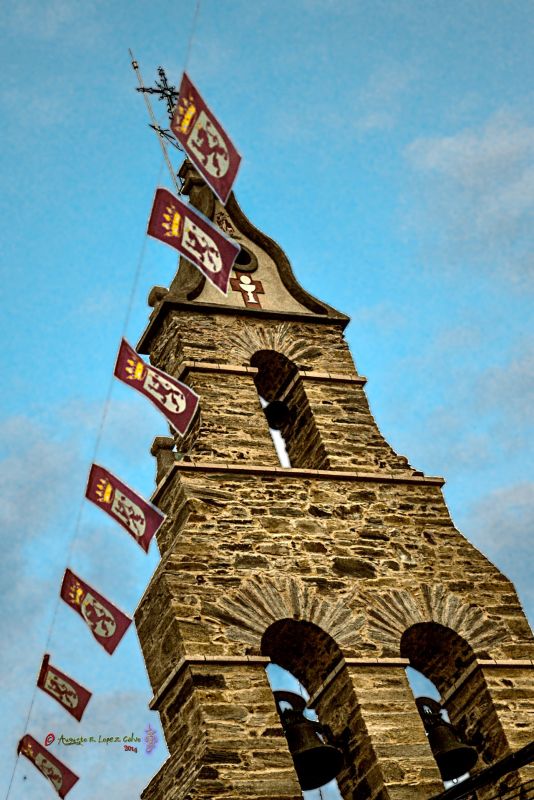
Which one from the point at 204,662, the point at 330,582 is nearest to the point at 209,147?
the point at 330,582

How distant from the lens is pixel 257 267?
617 inches

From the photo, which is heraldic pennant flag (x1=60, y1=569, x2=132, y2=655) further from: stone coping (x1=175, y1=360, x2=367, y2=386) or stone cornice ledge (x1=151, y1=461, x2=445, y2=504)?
stone coping (x1=175, y1=360, x2=367, y2=386)

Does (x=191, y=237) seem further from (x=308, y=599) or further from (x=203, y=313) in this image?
(x=308, y=599)

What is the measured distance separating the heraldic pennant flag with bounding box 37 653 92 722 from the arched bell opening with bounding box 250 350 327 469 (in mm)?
3240

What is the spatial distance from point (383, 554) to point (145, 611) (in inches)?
94.0

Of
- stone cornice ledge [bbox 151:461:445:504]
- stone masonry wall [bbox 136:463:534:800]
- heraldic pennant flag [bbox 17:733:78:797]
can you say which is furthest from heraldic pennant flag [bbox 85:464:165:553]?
heraldic pennant flag [bbox 17:733:78:797]

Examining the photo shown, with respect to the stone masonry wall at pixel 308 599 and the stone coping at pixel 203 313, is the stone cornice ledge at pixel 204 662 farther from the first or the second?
the stone coping at pixel 203 313

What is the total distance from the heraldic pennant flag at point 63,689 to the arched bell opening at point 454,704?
10.5ft

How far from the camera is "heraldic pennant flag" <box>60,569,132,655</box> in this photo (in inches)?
486

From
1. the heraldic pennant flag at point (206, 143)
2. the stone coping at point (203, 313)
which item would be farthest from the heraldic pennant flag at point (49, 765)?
the heraldic pennant flag at point (206, 143)

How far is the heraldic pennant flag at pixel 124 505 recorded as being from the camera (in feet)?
40.0

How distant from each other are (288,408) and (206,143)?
393cm

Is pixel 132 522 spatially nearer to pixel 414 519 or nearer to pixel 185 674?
pixel 185 674

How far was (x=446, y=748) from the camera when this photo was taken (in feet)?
37.7
